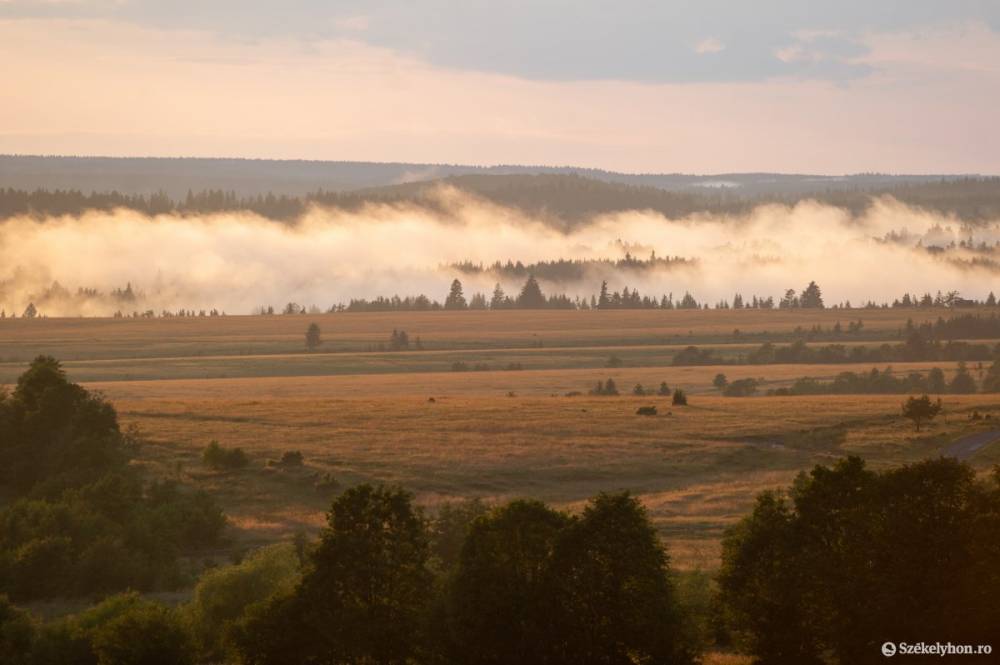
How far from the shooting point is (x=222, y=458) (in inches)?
3711

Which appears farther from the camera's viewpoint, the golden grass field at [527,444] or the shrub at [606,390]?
the shrub at [606,390]

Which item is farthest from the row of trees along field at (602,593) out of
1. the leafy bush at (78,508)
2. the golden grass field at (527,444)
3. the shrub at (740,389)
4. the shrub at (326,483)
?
the shrub at (740,389)

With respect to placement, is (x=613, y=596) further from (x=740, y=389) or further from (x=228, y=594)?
(x=740, y=389)

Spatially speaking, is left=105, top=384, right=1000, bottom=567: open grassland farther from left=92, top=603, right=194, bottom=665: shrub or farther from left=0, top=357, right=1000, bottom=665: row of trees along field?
left=92, top=603, right=194, bottom=665: shrub

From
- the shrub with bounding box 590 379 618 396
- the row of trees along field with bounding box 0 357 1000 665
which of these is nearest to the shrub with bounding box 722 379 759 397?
the shrub with bounding box 590 379 618 396

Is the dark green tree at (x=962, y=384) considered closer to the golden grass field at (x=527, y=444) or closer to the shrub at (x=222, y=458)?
the golden grass field at (x=527, y=444)

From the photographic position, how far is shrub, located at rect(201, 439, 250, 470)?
9400 cm

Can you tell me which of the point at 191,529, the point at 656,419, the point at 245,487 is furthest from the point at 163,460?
the point at 656,419

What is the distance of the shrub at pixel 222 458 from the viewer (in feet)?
308

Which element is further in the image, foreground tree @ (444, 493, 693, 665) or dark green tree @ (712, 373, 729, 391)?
dark green tree @ (712, 373, 729, 391)

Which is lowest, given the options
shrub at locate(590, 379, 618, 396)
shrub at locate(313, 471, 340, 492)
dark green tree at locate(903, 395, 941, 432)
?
shrub at locate(313, 471, 340, 492)

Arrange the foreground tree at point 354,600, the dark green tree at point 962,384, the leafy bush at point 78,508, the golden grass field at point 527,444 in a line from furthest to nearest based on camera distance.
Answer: the dark green tree at point 962,384 < the golden grass field at point 527,444 < the leafy bush at point 78,508 < the foreground tree at point 354,600

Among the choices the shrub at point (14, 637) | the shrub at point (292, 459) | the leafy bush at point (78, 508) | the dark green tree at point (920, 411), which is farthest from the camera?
the dark green tree at point (920, 411)

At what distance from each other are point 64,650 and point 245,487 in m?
42.7
